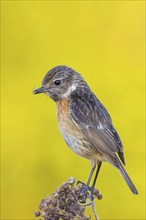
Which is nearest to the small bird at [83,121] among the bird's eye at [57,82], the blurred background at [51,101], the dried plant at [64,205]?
the bird's eye at [57,82]

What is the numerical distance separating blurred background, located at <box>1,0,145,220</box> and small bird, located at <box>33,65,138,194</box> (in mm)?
2325

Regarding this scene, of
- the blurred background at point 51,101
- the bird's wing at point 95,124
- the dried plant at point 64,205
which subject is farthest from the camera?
the blurred background at point 51,101

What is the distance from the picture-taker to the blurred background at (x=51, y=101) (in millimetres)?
8570

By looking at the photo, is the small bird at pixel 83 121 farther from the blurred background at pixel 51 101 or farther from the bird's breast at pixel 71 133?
the blurred background at pixel 51 101

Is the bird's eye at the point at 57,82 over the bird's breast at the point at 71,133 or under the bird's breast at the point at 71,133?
over

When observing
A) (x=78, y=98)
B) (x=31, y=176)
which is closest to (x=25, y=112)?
(x=31, y=176)

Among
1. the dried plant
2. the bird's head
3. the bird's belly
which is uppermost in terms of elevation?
the bird's head

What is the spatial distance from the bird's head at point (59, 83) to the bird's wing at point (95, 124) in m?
0.14

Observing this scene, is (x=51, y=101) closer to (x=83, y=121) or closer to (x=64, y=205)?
(x=83, y=121)

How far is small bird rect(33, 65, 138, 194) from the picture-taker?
5.80 metres

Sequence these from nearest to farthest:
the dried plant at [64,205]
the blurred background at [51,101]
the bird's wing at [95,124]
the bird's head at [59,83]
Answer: the dried plant at [64,205] < the bird's wing at [95,124] < the bird's head at [59,83] < the blurred background at [51,101]

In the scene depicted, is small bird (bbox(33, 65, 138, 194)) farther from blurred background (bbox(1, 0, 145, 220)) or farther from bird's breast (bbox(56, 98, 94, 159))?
blurred background (bbox(1, 0, 145, 220))

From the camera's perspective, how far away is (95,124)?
19.6 ft

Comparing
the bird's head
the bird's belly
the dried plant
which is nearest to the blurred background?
the bird's head
